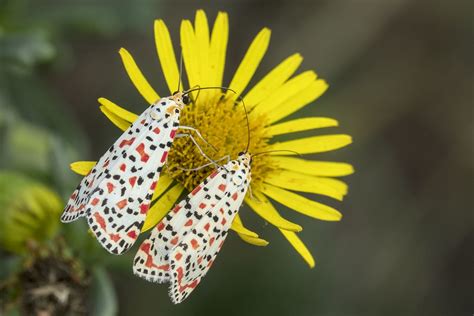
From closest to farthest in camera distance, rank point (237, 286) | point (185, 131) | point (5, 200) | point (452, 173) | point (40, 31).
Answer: point (185, 131), point (5, 200), point (40, 31), point (237, 286), point (452, 173)

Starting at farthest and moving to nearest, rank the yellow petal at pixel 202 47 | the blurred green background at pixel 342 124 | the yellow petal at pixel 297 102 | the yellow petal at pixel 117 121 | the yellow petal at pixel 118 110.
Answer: the blurred green background at pixel 342 124 < the yellow petal at pixel 297 102 < the yellow petal at pixel 202 47 < the yellow petal at pixel 117 121 < the yellow petal at pixel 118 110

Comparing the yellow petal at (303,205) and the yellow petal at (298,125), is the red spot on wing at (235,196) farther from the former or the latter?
the yellow petal at (298,125)

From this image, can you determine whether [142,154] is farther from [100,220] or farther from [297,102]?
[297,102]

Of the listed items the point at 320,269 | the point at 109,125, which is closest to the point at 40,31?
the point at 109,125

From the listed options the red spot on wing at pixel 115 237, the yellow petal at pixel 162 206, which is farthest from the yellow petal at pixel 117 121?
the red spot on wing at pixel 115 237

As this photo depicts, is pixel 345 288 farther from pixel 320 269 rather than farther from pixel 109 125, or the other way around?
pixel 109 125
